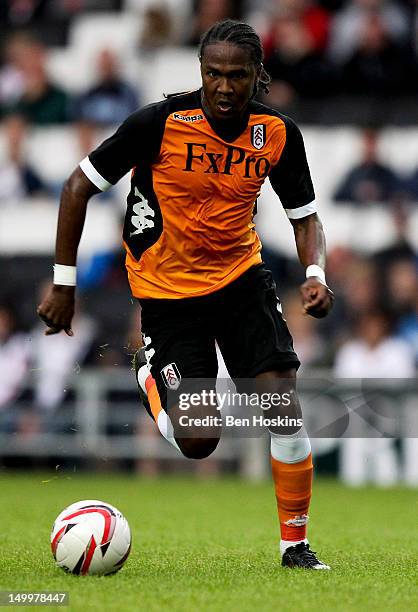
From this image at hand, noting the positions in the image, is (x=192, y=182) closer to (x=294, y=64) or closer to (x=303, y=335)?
(x=303, y=335)

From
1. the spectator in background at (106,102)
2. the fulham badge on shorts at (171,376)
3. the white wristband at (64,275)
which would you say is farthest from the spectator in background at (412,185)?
the white wristband at (64,275)

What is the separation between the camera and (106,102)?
16219 mm

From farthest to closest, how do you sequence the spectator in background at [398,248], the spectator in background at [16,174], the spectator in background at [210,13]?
the spectator in background at [16,174], the spectator in background at [210,13], the spectator in background at [398,248]

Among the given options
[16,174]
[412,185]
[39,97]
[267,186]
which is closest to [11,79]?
[39,97]

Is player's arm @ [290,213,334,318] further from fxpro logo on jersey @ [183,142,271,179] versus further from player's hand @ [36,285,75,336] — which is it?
player's hand @ [36,285,75,336]

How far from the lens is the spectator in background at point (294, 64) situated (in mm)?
15320

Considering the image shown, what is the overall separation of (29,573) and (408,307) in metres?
8.18

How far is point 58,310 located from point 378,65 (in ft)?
33.0

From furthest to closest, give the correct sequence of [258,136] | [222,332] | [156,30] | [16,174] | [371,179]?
[156,30]
[16,174]
[371,179]
[222,332]
[258,136]

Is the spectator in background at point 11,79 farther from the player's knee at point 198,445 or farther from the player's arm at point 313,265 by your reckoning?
the player's knee at point 198,445

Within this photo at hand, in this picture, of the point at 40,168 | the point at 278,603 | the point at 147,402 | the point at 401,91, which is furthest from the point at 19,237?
the point at 278,603

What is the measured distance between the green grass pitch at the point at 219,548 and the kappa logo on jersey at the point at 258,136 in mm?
2073

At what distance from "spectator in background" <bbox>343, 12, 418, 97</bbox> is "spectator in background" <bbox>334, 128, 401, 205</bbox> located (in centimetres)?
88

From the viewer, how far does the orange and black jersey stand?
6.39 m
